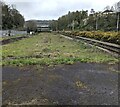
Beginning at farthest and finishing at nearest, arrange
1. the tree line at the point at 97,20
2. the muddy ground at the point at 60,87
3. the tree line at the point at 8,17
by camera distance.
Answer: the tree line at the point at 97,20 < the tree line at the point at 8,17 < the muddy ground at the point at 60,87

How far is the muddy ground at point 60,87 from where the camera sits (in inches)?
223

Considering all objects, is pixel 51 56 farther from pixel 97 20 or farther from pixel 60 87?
pixel 97 20

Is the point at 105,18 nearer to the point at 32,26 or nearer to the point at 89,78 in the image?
the point at 32,26

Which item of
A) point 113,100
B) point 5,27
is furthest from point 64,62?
point 5,27

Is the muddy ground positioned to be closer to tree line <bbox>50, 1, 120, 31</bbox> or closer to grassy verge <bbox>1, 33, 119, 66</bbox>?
grassy verge <bbox>1, 33, 119, 66</bbox>

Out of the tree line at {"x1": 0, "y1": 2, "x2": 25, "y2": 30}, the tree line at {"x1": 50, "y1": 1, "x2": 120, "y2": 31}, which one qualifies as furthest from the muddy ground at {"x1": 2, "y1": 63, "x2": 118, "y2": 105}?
the tree line at {"x1": 0, "y1": 2, "x2": 25, "y2": 30}

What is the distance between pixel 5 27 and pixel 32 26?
6197cm

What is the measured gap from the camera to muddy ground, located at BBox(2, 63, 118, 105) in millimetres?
5656

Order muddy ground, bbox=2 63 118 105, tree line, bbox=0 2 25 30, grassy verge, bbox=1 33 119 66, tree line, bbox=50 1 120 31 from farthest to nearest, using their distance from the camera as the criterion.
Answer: tree line, bbox=50 1 120 31
tree line, bbox=0 2 25 30
grassy verge, bbox=1 33 119 66
muddy ground, bbox=2 63 118 105

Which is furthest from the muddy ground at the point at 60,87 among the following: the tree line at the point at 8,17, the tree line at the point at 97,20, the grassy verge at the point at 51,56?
the tree line at the point at 8,17

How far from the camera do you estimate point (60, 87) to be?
6879 millimetres

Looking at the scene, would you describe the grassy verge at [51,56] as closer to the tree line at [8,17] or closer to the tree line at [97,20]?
the tree line at [97,20]

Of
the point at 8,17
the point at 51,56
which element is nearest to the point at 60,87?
the point at 51,56

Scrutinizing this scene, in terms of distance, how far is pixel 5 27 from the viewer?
7062 centimetres
